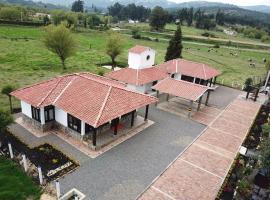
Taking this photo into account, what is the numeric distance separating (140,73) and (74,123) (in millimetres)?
15962

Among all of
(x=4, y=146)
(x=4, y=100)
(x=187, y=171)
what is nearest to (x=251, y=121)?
(x=187, y=171)

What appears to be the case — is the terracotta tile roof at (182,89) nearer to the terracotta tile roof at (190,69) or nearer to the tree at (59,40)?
the terracotta tile roof at (190,69)

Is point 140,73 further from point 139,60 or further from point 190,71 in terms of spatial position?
point 190,71

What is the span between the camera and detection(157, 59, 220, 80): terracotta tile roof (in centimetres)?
4141

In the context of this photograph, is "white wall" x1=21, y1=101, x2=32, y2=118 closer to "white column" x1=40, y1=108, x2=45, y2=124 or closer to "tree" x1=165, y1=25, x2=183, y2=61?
"white column" x1=40, y1=108, x2=45, y2=124

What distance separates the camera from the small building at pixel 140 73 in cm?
3656

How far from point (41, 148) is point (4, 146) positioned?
3180mm

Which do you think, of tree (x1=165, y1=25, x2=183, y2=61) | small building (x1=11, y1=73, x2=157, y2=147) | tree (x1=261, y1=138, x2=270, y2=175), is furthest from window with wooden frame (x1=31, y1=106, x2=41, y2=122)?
tree (x1=165, y1=25, x2=183, y2=61)

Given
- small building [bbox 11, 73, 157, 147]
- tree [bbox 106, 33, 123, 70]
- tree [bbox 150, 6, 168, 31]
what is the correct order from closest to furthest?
small building [bbox 11, 73, 157, 147] < tree [bbox 106, 33, 123, 70] < tree [bbox 150, 6, 168, 31]

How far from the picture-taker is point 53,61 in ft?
178

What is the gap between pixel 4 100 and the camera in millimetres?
32062

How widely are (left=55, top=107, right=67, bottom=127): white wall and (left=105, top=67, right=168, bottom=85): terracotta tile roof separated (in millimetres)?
13139

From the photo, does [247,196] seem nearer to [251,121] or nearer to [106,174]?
[106,174]

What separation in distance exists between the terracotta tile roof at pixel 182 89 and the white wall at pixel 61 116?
13571mm
